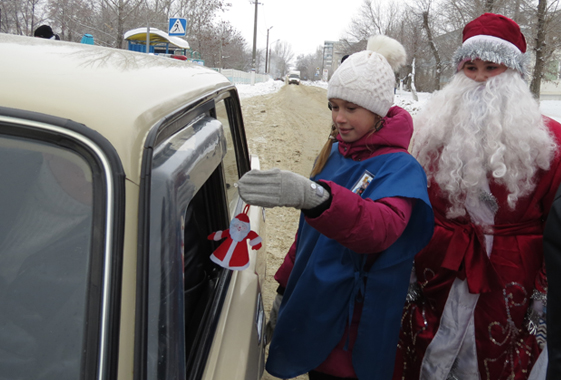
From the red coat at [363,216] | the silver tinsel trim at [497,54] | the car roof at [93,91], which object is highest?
the silver tinsel trim at [497,54]

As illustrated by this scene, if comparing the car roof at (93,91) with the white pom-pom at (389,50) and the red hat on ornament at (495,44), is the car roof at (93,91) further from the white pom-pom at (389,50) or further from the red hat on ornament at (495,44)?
the red hat on ornament at (495,44)

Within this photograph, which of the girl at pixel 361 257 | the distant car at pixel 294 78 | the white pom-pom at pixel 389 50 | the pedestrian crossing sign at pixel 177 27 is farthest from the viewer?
the distant car at pixel 294 78

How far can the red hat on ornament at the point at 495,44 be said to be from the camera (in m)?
2.01

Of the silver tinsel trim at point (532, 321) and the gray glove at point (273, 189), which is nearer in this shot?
the gray glove at point (273, 189)

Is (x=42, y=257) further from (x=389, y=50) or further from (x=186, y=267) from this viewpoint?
(x=389, y=50)

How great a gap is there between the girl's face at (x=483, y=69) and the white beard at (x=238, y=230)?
4.38ft

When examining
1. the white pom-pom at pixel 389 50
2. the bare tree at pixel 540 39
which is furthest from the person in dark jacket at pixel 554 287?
the bare tree at pixel 540 39

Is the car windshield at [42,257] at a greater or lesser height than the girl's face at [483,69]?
lesser

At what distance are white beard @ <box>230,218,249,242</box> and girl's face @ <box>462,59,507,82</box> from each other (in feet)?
4.38

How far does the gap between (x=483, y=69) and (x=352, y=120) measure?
79cm

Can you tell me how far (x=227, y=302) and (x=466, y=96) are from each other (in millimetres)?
Answer: 1375

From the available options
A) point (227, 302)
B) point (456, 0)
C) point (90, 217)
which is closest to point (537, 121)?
point (227, 302)

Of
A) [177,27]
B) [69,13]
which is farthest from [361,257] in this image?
[69,13]

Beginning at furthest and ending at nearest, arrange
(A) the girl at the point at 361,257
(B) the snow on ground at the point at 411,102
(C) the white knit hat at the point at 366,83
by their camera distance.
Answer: (B) the snow on ground at the point at 411,102, (C) the white knit hat at the point at 366,83, (A) the girl at the point at 361,257
